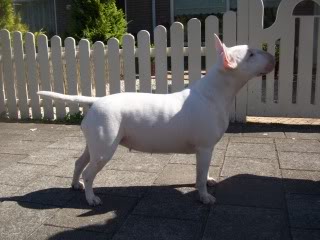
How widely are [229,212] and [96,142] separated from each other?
1.24m

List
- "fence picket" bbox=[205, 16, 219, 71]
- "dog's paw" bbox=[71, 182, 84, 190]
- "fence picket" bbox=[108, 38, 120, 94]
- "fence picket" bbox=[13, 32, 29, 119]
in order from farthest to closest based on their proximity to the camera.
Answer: "fence picket" bbox=[13, 32, 29, 119] < "fence picket" bbox=[108, 38, 120, 94] < "fence picket" bbox=[205, 16, 219, 71] < "dog's paw" bbox=[71, 182, 84, 190]

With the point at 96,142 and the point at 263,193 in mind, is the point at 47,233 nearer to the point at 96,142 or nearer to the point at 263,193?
the point at 96,142

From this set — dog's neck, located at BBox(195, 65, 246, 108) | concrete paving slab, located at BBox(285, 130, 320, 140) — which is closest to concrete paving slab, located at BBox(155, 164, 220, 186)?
dog's neck, located at BBox(195, 65, 246, 108)

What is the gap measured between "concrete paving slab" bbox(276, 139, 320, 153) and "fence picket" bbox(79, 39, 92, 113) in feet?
10.2

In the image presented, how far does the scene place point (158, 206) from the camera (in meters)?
3.63

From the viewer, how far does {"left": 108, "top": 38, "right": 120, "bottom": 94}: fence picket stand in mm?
6602

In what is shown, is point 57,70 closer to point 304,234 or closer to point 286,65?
point 286,65

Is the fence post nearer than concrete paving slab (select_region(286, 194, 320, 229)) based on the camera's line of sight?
No

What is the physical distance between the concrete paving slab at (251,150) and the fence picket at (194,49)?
142 cm

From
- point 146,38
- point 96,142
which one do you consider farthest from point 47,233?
point 146,38

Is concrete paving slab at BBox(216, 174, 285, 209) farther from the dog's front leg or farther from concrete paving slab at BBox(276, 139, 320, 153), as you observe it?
concrete paving slab at BBox(276, 139, 320, 153)

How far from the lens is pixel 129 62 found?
659 centimetres

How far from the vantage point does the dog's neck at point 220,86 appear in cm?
361

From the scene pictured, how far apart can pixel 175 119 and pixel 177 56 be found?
3065 millimetres
